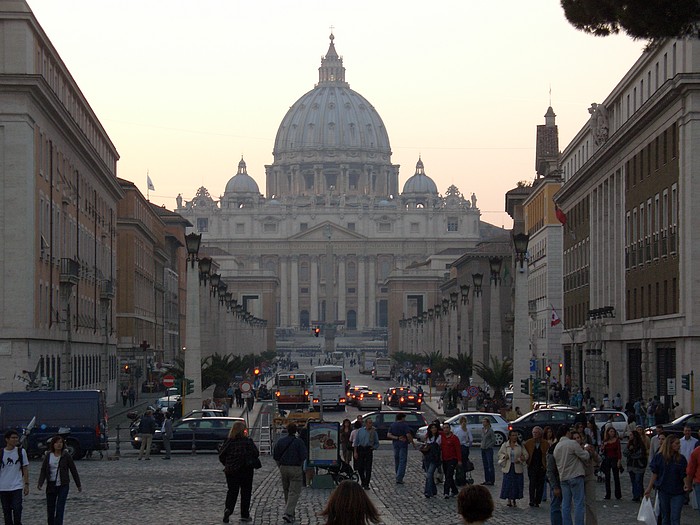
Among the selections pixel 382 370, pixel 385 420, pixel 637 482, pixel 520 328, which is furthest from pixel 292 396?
pixel 382 370

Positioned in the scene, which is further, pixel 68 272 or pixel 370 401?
pixel 370 401

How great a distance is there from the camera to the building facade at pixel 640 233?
45.2 metres

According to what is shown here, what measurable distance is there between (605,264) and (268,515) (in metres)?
40.1

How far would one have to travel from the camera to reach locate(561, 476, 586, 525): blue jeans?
19562mm

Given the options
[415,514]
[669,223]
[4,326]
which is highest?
[669,223]

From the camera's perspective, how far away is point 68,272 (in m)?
54.6

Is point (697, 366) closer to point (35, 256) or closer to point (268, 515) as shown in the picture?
point (35, 256)

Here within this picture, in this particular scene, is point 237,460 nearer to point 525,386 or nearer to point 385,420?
point 385,420

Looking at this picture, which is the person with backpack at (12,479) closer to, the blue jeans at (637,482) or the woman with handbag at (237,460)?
the woman with handbag at (237,460)

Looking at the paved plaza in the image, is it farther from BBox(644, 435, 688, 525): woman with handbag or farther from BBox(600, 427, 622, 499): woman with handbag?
BBox(644, 435, 688, 525): woman with handbag

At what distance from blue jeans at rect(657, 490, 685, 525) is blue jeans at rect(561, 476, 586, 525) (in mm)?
1016

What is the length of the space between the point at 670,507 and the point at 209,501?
8.19m

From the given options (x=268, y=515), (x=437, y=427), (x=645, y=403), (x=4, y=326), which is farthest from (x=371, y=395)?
(x=268, y=515)

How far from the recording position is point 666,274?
48.7m
